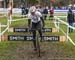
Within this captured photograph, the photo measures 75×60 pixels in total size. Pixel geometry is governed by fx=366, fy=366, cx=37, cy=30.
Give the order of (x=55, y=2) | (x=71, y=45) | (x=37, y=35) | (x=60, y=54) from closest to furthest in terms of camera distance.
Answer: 1. (x=37, y=35)
2. (x=60, y=54)
3. (x=71, y=45)
4. (x=55, y=2)

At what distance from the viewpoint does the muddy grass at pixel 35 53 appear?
13398 mm

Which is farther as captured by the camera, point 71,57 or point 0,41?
point 0,41

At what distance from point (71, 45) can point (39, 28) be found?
12.4 feet

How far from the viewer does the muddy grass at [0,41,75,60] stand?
13.4m

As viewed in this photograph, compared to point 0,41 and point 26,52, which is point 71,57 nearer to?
point 26,52

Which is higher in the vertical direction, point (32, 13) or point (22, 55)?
point (32, 13)

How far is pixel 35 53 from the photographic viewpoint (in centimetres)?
1438

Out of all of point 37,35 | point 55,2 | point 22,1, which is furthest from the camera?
point 55,2

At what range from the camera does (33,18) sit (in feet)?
47.3

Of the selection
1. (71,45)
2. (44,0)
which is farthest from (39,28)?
(44,0)

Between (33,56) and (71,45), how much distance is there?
4.31 metres

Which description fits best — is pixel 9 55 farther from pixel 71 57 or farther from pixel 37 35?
pixel 71 57

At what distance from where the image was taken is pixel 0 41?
60.6 ft

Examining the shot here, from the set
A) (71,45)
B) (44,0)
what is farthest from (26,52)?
(44,0)
